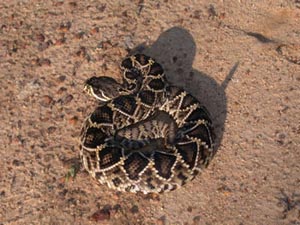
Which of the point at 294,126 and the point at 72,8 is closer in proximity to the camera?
the point at 294,126

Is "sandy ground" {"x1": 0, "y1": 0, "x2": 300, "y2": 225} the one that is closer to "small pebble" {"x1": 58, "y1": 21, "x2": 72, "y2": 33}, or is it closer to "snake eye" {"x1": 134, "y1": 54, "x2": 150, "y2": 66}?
"small pebble" {"x1": 58, "y1": 21, "x2": 72, "y2": 33}

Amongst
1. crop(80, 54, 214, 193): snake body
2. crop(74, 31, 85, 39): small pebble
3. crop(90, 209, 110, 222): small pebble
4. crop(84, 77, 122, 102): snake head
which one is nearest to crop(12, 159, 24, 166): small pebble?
crop(80, 54, 214, 193): snake body

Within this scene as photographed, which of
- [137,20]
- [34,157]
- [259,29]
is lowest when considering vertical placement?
[34,157]

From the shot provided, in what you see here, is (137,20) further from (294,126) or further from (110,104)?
(294,126)

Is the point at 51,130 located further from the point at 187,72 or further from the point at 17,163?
the point at 187,72

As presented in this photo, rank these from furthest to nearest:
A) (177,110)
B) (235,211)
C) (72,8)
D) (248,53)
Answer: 1. (72,8)
2. (248,53)
3. (177,110)
4. (235,211)

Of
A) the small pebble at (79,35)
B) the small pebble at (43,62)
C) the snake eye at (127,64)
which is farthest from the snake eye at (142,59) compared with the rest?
the small pebble at (43,62)

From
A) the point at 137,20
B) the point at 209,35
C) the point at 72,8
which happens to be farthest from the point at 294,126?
the point at 72,8
